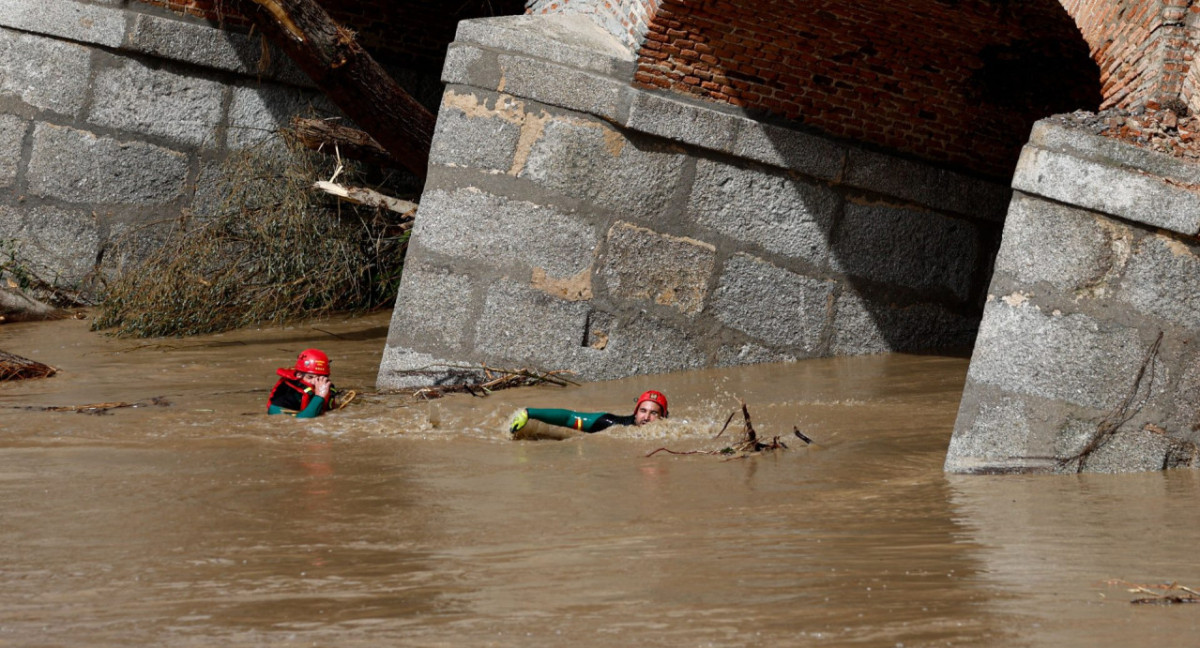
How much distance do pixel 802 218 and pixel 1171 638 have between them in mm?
4563

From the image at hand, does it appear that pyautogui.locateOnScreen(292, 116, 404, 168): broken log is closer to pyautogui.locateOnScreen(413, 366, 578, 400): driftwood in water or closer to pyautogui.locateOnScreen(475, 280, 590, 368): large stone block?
pyautogui.locateOnScreen(475, 280, 590, 368): large stone block

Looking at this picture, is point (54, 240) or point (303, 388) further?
point (54, 240)

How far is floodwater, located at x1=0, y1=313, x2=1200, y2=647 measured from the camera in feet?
8.89

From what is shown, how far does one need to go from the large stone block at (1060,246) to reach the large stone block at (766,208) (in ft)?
7.42

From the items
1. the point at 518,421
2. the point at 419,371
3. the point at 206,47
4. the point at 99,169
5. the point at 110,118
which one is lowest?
the point at 419,371

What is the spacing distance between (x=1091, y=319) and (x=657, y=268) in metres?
2.61

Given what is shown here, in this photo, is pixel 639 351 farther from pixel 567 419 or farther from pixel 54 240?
pixel 54 240

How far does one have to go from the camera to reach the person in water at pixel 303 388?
19.6 feet

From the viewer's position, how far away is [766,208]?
22.7ft

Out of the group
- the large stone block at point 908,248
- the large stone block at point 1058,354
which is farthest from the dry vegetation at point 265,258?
the large stone block at point 1058,354

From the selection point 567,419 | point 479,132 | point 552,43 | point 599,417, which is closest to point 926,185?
point 552,43

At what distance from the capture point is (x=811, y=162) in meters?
6.93

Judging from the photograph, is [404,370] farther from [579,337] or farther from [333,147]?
[333,147]

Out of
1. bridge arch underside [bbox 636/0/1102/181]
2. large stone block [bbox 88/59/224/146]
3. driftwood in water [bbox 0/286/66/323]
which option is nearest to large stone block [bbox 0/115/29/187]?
large stone block [bbox 88/59/224/146]
